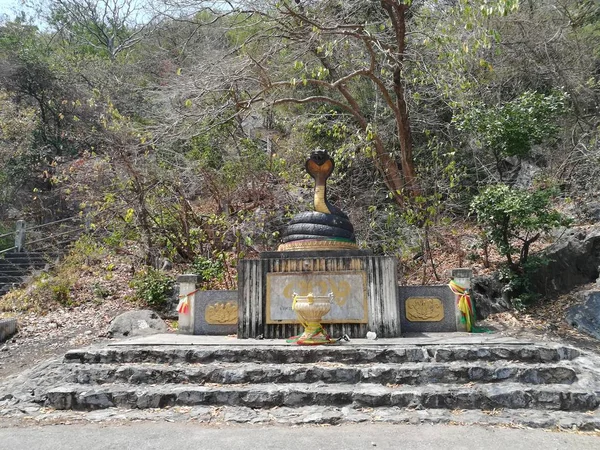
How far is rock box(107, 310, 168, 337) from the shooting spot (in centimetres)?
940

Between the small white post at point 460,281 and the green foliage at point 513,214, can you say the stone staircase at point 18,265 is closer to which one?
the small white post at point 460,281

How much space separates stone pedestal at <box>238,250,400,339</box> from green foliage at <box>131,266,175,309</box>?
13.5 feet

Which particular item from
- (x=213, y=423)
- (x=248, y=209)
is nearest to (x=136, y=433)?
(x=213, y=423)

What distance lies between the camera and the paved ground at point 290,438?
4289 millimetres

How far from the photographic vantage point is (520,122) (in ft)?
34.1

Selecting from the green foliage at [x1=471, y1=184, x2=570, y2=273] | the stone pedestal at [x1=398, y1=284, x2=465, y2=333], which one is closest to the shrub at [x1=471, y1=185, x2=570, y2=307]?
the green foliage at [x1=471, y1=184, x2=570, y2=273]

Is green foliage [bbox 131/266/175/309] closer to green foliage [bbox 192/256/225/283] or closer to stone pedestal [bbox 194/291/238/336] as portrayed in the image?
green foliage [bbox 192/256/225/283]

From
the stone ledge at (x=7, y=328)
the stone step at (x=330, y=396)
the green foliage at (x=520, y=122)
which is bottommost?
the stone step at (x=330, y=396)

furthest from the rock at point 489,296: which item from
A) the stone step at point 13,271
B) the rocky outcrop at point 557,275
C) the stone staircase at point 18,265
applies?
the stone step at point 13,271

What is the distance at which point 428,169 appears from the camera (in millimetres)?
12039

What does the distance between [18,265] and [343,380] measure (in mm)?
12864

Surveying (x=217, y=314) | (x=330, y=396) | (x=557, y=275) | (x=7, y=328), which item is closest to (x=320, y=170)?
(x=217, y=314)

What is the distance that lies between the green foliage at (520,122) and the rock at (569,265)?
2303mm

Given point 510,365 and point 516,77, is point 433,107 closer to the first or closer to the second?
point 516,77
